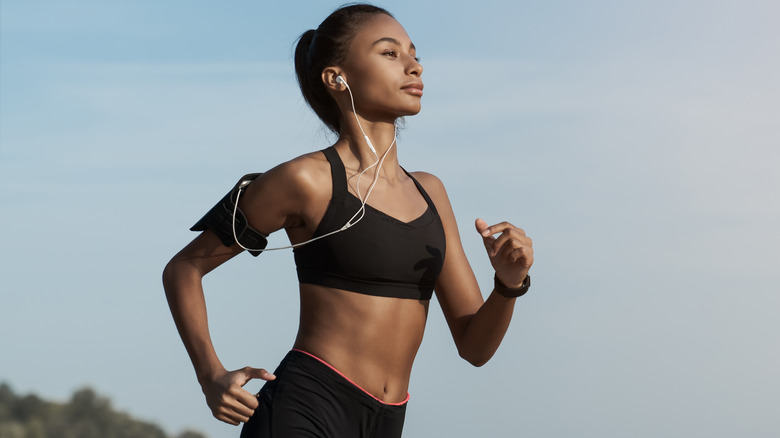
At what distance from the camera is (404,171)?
4293 millimetres

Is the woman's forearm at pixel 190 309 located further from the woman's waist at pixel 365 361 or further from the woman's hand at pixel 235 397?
the woman's waist at pixel 365 361

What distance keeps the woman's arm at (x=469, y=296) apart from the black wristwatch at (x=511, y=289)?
3 centimetres

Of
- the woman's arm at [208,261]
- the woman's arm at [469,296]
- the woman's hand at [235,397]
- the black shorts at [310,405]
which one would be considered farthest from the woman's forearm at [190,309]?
the woman's arm at [469,296]

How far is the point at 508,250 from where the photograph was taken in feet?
12.4

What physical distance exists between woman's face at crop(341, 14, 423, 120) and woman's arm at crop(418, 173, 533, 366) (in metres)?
0.49

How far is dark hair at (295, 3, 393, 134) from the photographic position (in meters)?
4.16

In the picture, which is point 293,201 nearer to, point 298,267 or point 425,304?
point 298,267

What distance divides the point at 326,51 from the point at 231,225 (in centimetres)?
91

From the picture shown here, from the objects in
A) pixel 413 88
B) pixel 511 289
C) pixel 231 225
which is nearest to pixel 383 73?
pixel 413 88

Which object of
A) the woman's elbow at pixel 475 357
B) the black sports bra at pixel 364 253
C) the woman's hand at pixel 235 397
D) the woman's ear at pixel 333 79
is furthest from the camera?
the woman's elbow at pixel 475 357

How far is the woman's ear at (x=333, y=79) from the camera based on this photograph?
13.5ft

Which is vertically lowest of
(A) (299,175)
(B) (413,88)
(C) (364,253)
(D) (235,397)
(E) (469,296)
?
(D) (235,397)

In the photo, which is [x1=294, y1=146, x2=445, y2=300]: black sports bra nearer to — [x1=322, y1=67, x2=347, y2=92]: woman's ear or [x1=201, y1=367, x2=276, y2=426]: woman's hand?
[x1=322, y1=67, x2=347, y2=92]: woman's ear

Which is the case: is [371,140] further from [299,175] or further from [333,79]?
[299,175]
